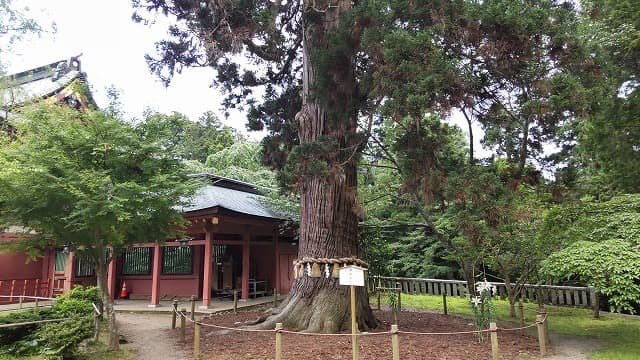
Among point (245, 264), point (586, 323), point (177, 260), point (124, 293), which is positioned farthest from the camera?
point (124, 293)

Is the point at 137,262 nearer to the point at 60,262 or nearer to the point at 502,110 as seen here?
the point at 60,262

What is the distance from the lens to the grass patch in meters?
7.03

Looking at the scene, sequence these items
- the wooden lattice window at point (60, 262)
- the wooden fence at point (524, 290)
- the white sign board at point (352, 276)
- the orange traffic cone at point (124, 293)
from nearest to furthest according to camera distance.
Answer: the white sign board at point (352, 276)
the wooden fence at point (524, 290)
the orange traffic cone at point (124, 293)
the wooden lattice window at point (60, 262)

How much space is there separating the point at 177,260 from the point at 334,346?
9.08 metres

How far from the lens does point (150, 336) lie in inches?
332

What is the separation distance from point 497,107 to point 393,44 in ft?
8.44

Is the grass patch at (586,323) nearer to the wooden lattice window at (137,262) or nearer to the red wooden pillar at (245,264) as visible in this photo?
the red wooden pillar at (245,264)

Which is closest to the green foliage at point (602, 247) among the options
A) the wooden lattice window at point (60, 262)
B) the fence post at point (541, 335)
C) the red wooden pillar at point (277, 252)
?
the fence post at point (541, 335)

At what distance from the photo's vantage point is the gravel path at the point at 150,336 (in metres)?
6.93

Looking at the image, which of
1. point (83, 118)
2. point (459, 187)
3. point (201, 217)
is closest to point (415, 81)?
point (459, 187)

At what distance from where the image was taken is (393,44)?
5914mm

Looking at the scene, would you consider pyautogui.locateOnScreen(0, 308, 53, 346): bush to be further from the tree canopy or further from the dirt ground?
the dirt ground

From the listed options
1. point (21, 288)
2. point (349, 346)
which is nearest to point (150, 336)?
point (349, 346)

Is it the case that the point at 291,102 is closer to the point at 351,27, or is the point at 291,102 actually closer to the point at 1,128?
the point at 351,27
